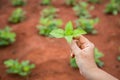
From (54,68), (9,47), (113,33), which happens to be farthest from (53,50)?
(113,33)

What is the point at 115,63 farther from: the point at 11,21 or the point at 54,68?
the point at 11,21

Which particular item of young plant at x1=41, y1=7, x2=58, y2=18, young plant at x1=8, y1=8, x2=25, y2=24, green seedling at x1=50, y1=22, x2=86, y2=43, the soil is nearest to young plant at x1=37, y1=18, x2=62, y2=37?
the soil

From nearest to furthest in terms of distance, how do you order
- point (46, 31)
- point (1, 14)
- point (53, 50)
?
1. point (53, 50)
2. point (46, 31)
3. point (1, 14)

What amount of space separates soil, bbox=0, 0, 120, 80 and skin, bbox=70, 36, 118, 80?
112 cm

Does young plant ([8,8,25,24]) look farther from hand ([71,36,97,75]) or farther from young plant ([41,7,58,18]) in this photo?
hand ([71,36,97,75])

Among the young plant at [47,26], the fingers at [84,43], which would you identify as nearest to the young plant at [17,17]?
the young plant at [47,26]

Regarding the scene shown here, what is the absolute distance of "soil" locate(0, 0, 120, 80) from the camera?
3.23 meters

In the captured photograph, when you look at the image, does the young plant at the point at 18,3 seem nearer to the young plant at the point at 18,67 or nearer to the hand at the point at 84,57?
the young plant at the point at 18,67

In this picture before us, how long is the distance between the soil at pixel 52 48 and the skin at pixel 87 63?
112 centimetres

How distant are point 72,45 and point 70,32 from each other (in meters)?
0.50

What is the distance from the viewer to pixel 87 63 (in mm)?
1970

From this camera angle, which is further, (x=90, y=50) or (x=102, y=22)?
(x=102, y=22)

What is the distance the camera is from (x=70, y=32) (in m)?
2.60

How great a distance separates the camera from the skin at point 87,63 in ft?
6.28
